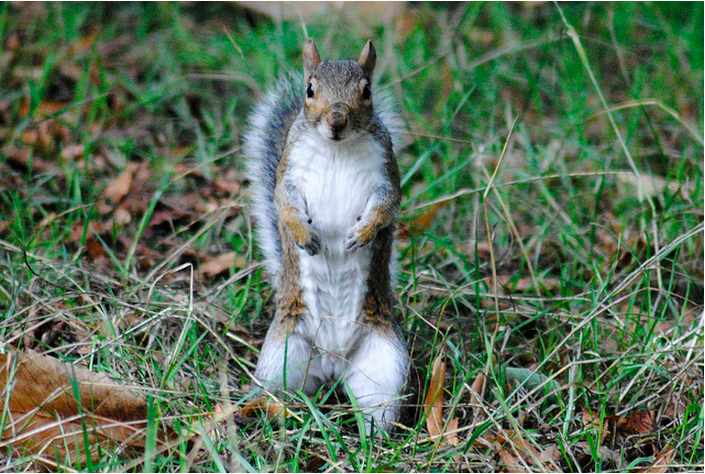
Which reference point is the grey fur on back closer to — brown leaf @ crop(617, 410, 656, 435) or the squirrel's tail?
the squirrel's tail

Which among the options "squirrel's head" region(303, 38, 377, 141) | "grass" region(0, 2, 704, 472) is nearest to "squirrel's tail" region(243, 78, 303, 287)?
"grass" region(0, 2, 704, 472)

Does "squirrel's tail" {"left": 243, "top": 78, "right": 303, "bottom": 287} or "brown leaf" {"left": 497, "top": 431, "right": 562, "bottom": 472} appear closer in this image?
"brown leaf" {"left": 497, "top": 431, "right": 562, "bottom": 472}

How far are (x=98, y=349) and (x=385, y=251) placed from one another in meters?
0.85

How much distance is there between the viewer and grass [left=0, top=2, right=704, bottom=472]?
205cm

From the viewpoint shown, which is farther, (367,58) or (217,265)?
(217,265)

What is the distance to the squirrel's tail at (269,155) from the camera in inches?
95.7

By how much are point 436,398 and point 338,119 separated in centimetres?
83

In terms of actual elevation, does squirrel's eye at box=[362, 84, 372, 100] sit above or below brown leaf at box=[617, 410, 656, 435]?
above

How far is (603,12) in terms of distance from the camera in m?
4.50

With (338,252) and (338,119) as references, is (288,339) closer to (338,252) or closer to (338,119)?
(338,252)

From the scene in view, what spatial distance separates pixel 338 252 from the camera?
2.15 metres

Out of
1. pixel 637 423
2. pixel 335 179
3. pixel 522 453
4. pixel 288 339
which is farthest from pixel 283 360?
pixel 637 423

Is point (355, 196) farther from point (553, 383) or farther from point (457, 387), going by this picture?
point (553, 383)

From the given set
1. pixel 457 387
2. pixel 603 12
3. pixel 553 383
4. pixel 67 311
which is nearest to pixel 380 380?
pixel 457 387
